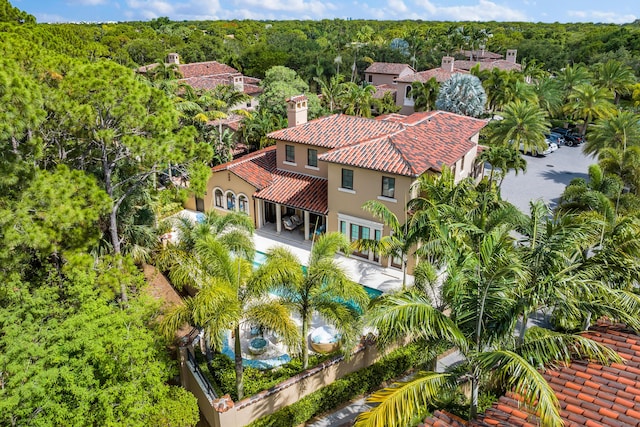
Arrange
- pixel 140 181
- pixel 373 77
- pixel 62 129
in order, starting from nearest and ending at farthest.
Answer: pixel 62 129 → pixel 140 181 → pixel 373 77

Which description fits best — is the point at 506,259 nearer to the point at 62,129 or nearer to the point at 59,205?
the point at 59,205

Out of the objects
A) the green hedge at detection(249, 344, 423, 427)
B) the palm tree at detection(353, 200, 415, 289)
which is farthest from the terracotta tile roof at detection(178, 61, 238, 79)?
the green hedge at detection(249, 344, 423, 427)

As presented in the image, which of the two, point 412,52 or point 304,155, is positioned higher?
point 412,52

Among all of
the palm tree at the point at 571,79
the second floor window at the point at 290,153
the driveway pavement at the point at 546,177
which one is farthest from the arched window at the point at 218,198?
the palm tree at the point at 571,79

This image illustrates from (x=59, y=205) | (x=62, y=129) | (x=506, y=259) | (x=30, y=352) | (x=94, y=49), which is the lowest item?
(x=30, y=352)

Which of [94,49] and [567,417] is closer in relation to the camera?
[567,417]

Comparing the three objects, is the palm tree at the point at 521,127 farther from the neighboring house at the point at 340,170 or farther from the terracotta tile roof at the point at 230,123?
the terracotta tile roof at the point at 230,123

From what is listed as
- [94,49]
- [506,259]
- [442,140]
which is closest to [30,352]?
[506,259]
